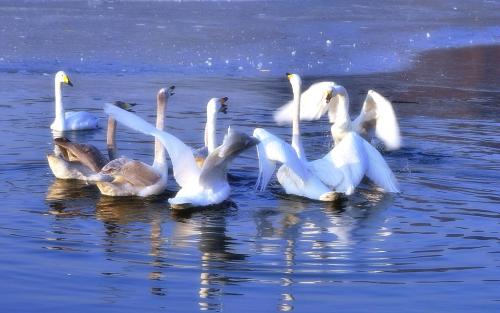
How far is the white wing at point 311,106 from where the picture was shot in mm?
11367

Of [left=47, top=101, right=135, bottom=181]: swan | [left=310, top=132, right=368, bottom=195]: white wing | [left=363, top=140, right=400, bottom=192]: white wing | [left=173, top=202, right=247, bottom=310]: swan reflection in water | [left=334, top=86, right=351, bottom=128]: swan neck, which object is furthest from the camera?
[left=334, top=86, right=351, bottom=128]: swan neck

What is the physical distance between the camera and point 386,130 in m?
11.6

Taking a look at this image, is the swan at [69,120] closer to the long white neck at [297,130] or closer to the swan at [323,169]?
the long white neck at [297,130]

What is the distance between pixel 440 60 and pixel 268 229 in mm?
14088

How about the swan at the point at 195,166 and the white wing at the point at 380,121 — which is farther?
the white wing at the point at 380,121

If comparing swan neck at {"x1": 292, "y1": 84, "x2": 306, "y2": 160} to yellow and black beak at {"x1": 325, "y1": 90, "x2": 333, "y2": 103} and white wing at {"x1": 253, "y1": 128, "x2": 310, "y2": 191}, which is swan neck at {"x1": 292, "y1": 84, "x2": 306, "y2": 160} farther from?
white wing at {"x1": 253, "y1": 128, "x2": 310, "y2": 191}

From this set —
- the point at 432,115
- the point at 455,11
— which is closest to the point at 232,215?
the point at 432,115

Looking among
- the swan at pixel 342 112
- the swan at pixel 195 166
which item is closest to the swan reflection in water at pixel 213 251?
the swan at pixel 195 166

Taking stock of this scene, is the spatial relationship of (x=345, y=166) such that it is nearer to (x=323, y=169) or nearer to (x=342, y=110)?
(x=323, y=169)

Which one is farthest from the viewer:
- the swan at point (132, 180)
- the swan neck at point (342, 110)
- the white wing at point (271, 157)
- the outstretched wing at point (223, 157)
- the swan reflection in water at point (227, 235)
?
the swan neck at point (342, 110)

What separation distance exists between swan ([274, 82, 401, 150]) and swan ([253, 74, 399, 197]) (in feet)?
3.93

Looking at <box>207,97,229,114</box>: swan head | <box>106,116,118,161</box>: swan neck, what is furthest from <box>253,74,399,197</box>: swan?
<box>106,116,118,161</box>: swan neck

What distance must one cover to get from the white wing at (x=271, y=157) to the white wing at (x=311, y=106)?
225cm

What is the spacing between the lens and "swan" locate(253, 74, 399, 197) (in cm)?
905
